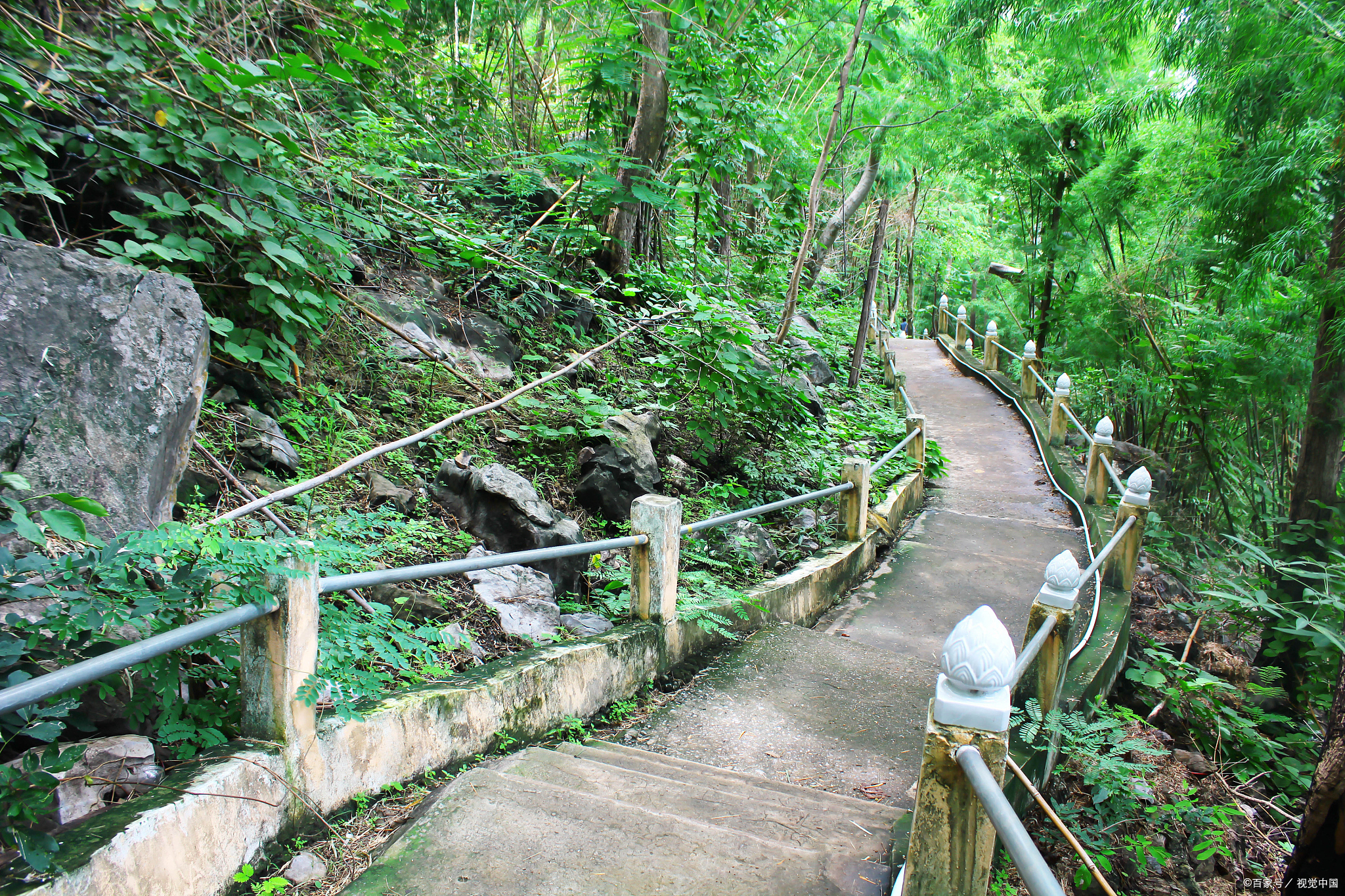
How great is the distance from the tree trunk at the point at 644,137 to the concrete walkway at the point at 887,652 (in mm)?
4377

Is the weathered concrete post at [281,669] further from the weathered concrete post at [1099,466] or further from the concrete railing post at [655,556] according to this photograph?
the weathered concrete post at [1099,466]

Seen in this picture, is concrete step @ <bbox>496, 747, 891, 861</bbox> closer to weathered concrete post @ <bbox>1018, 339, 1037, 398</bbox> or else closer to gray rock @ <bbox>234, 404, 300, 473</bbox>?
gray rock @ <bbox>234, 404, 300, 473</bbox>

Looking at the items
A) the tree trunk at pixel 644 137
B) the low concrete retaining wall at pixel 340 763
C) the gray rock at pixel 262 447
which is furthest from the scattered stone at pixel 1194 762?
the gray rock at pixel 262 447

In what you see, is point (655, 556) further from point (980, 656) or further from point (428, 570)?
point (980, 656)

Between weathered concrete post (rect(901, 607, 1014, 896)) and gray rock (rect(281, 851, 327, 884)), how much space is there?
1.79 metres

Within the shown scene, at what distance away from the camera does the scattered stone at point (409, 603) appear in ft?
12.5

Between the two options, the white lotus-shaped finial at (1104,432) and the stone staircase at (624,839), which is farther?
the white lotus-shaped finial at (1104,432)

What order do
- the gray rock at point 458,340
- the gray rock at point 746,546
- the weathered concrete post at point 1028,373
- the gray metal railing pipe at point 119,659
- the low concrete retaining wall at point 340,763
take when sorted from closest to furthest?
the gray metal railing pipe at point 119,659
the low concrete retaining wall at point 340,763
the gray rock at point 458,340
the gray rock at point 746,546
the weathered concrete post at point 1028,373

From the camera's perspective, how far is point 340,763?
254 centimetres

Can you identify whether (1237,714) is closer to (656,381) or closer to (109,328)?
(656,381)

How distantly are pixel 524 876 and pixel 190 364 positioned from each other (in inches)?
99.0

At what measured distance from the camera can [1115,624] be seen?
6.02 meters

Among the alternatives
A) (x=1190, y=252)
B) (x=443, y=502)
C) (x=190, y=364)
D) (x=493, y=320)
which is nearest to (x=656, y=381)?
(x=493, y=320)

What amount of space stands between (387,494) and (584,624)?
1548mm
